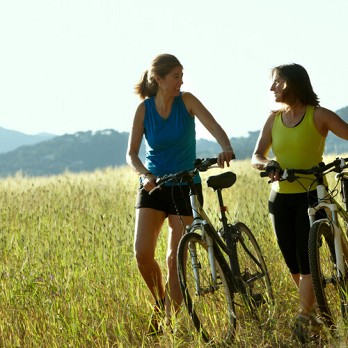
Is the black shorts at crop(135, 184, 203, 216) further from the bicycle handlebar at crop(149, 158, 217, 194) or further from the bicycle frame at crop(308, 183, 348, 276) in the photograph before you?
the bicycle frame at crop(308, 183, 348, 276)

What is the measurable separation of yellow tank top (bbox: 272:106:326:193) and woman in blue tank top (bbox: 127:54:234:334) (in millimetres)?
377

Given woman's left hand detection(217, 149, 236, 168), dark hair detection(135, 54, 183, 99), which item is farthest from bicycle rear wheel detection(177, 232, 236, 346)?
dark hair detection(135, 54, 183, 99)

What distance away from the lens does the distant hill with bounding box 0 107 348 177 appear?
499 feet

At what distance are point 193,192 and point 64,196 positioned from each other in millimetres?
8346

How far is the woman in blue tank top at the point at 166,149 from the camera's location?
536cm

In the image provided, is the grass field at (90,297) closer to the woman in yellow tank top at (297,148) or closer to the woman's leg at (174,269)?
the woman's leg at (174,269)

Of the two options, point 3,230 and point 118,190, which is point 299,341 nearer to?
point 3,230

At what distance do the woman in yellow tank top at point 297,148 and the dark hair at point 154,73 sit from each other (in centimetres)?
67

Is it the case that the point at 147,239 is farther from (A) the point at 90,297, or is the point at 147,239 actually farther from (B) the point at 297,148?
(B) the point at 297,148

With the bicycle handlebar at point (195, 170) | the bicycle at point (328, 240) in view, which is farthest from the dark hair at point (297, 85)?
the bicycle handlebar at point (195, 170)

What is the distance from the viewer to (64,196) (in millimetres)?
13070

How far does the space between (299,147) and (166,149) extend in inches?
34.8

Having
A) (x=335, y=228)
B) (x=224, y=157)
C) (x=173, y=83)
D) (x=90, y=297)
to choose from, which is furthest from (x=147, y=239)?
(x=335, y=228)

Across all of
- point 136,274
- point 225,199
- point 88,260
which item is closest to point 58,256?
point 88,260
